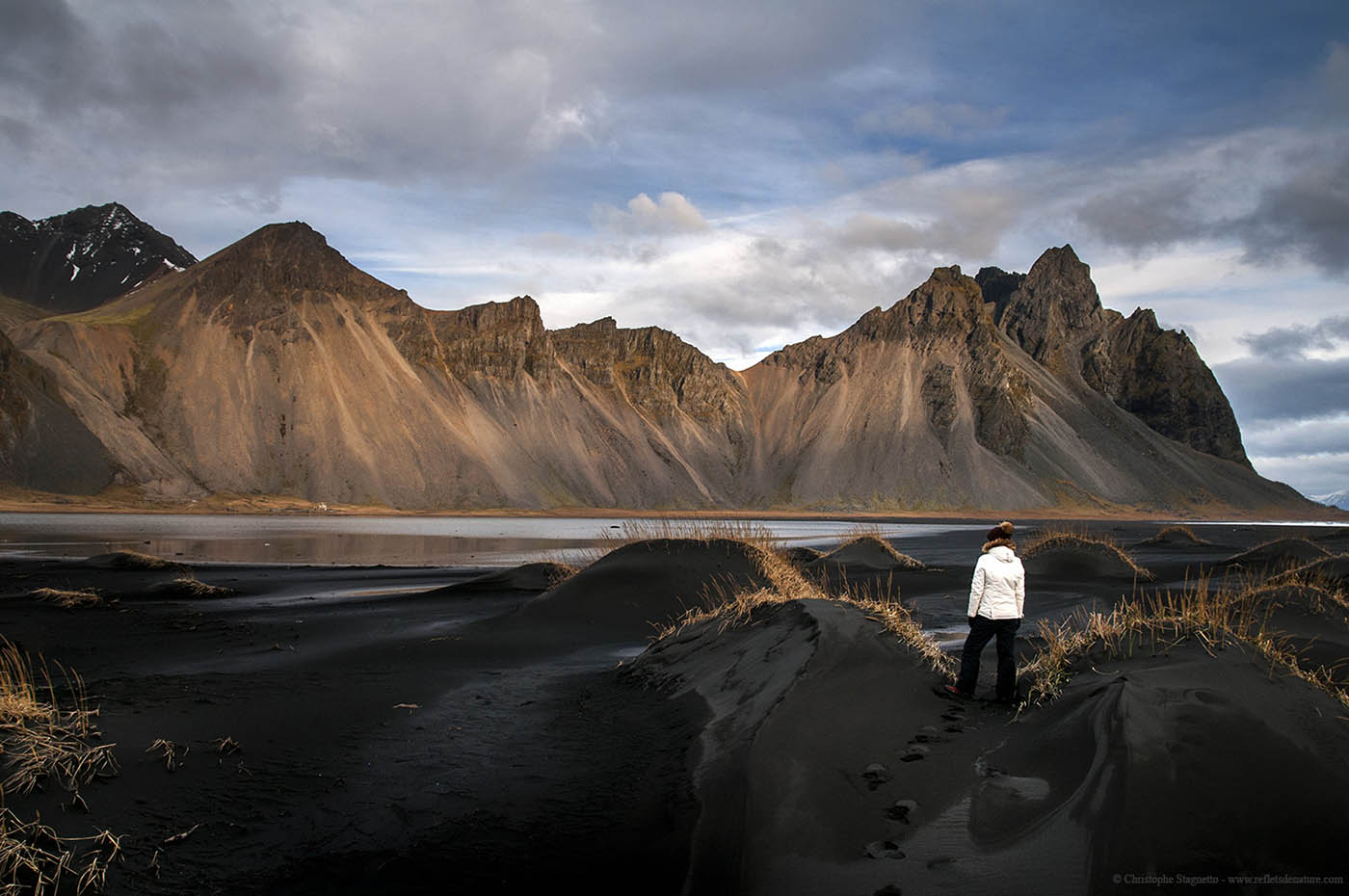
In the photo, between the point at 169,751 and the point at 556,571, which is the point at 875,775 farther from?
the point at 556,571

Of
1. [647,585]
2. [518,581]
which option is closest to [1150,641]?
[647,585]

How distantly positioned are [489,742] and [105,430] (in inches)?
3839

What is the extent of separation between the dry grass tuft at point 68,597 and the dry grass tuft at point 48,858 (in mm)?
16756

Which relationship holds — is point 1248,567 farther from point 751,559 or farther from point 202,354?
point 202,354

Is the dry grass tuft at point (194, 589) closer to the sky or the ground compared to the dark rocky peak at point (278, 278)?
closer to the ground

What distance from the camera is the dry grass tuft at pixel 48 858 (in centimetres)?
498

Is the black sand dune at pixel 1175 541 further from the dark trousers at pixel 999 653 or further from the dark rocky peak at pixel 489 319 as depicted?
the dark rocky peak at pixel 489 319

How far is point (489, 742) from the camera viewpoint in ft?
28.5

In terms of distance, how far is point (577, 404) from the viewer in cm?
13075

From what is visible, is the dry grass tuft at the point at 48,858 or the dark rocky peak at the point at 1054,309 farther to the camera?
the dark rocky peak at the point at 1054,309

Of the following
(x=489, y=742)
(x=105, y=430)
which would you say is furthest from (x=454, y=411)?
(x=489, y=742)

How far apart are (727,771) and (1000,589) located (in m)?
3.62

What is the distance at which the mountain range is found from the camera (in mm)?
93625

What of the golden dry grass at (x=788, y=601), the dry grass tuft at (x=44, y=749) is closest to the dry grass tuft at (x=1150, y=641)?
the golden dry grass at (x=788, y=601)
